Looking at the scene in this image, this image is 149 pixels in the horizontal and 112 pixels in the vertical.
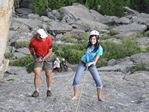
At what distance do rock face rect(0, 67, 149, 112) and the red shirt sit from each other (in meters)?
1.23

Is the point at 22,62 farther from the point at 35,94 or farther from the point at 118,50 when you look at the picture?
the point at 35,94

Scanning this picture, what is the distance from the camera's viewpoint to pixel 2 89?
15.0 meters

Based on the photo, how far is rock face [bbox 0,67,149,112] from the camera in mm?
12727

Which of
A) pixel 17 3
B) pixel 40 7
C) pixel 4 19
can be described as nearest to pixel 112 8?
pixel 40 7

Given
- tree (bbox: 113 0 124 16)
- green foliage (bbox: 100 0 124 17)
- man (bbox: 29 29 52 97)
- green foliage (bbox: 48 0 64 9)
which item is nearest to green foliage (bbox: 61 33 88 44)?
green foliage (bbox: 48 0 64 9)

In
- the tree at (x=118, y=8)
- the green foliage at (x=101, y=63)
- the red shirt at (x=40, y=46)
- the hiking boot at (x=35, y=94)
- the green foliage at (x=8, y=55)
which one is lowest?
the green foliage at (x=8, y=55)

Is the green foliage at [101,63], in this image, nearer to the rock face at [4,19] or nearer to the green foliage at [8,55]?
the green foliage at [8,55]

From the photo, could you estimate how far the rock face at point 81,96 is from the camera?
12.7 meters

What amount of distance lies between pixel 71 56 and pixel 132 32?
13093 millimetres

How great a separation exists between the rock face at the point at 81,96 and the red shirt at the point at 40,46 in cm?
123

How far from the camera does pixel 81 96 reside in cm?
1388

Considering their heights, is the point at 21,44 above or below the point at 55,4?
below

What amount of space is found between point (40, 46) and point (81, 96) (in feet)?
6.60

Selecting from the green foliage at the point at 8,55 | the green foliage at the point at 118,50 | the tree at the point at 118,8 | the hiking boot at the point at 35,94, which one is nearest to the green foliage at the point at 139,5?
the tree at the point at 118,8
